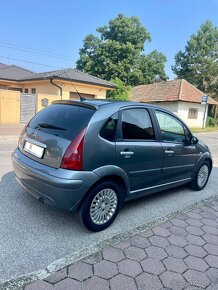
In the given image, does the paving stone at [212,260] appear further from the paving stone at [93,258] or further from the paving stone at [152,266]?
the paving stone at [93,258]

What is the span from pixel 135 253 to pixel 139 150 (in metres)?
1.36

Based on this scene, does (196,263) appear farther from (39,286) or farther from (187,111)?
(187,111)

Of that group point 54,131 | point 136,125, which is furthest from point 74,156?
point 136,125

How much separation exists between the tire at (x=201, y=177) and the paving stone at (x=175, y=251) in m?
2.29

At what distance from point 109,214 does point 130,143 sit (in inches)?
38.8

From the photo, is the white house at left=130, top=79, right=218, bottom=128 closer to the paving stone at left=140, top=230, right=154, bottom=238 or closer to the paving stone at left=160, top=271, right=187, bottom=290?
the paving stone at left=140, top=230, right=154, bottom=238

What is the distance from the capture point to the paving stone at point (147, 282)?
7.91 ft

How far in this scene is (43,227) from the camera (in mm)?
3322

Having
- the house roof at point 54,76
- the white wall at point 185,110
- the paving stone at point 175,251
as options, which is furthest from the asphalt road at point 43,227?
the white wall at point 185,110

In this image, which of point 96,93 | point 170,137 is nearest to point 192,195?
point 170,137

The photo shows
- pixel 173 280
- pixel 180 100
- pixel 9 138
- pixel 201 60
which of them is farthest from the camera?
pixel 201 60

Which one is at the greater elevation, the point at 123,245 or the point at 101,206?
the point at 101,206

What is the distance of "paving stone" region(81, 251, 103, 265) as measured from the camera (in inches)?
107

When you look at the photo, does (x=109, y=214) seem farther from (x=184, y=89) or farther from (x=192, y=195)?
(x=184, y=89)
